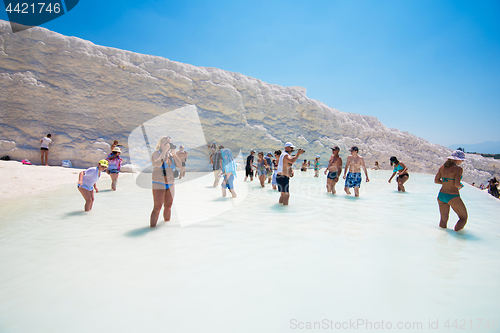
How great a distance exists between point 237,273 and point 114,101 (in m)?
20.7

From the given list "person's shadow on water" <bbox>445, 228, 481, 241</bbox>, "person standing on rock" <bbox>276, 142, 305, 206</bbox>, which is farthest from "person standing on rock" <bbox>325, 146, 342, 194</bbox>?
"person's shadow on water" <bbox>445, 228, 481, 241</bbox>

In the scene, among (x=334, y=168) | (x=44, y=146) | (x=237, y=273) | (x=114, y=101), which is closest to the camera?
(x=237, y=273)

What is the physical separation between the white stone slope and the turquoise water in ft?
47.8

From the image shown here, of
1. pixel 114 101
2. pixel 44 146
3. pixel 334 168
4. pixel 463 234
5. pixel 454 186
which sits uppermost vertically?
pixel 114 101

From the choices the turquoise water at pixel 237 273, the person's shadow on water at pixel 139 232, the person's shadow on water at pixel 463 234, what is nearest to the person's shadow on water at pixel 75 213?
the turquoise water at pixel 237 273

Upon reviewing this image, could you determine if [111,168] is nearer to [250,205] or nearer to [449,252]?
[250,205]

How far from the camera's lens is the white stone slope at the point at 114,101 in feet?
51.0

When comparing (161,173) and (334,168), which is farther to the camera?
(334,168)

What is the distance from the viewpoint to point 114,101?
1870 cm

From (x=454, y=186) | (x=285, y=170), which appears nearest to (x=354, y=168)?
(x=285, y=170)

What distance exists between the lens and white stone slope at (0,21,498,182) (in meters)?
15.5

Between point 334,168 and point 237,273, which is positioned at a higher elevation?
point 334,168

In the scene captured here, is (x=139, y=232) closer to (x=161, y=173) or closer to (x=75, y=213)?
(x=161, y=173)

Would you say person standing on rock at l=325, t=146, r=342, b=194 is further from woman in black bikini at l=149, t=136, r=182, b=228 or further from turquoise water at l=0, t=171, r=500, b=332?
woman in black bikini at l=149, t=136, r=182, b=228
